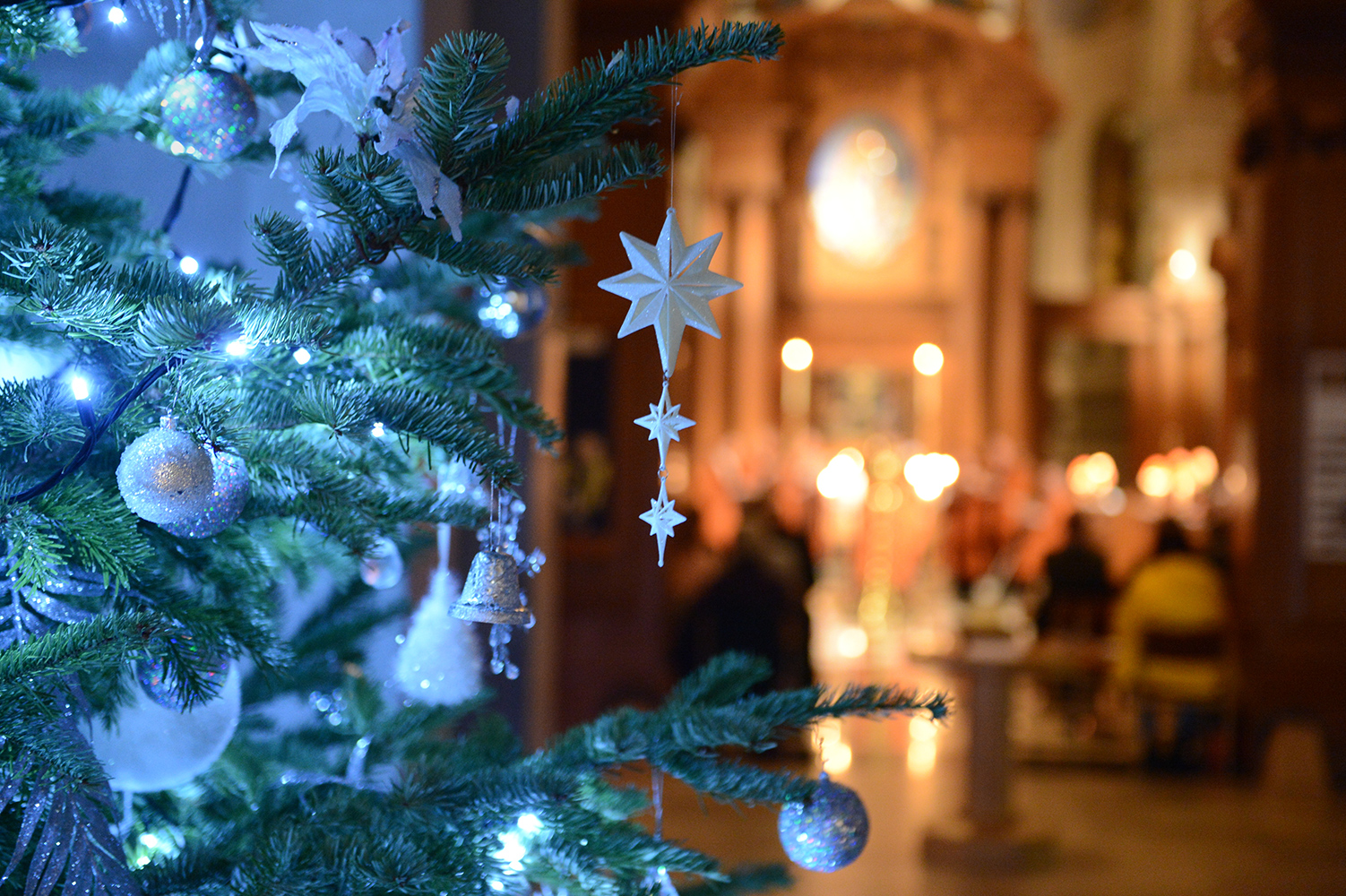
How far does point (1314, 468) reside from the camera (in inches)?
220

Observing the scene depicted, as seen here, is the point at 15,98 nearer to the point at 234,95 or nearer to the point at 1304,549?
the point at 234,95

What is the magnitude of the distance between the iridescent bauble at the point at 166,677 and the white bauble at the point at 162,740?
0.06 m

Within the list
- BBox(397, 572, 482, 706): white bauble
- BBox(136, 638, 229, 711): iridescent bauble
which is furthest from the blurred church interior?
BBox(136, 638, 229, 711): iridescent bauble

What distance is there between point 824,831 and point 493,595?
0.31 meters

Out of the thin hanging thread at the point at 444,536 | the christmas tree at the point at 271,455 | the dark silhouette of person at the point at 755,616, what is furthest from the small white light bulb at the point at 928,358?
the christmas tree at the point at 271,455

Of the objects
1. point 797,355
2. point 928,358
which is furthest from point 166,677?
point 928,358

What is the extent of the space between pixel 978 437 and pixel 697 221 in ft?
11.1

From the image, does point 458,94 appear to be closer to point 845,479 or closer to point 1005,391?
point 845,479

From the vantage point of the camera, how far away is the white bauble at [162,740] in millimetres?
917

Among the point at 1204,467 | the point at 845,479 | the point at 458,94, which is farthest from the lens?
the point at 845,479

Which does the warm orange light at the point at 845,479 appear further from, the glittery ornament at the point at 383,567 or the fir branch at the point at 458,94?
the fir branch at the point at 458,94

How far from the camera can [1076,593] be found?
734 centimetres

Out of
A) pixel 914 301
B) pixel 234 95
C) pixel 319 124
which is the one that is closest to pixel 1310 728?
pixel 319 124

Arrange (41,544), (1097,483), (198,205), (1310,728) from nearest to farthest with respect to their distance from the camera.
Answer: (41,544), (198,205), (1310,728), (1097,483)
